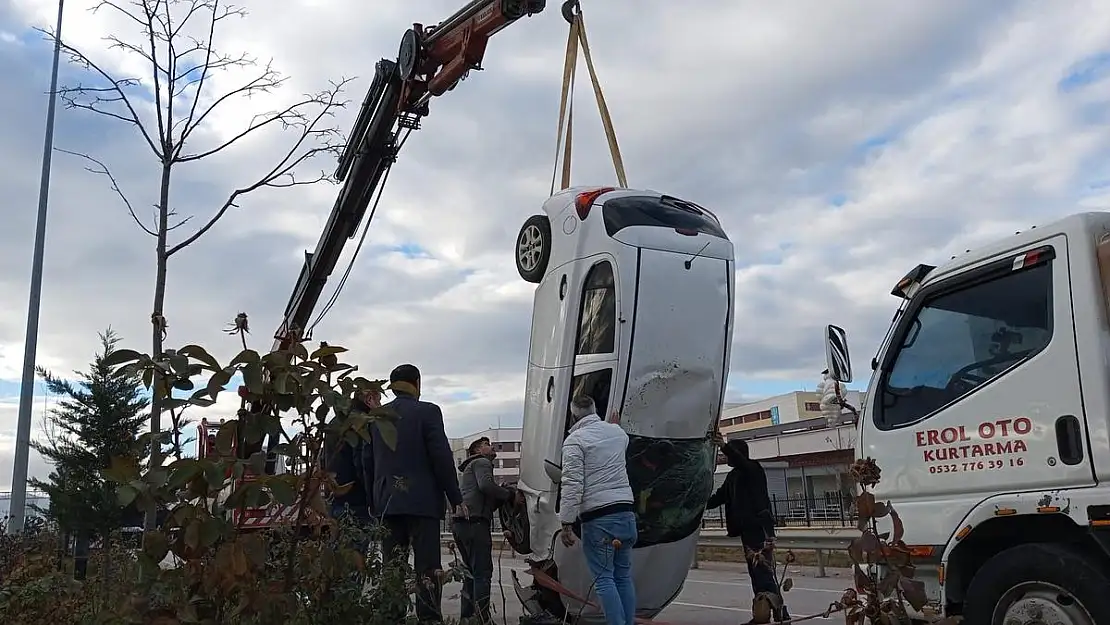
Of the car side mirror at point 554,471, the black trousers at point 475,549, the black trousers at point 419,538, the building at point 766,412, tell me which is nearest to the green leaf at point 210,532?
the black trousers at point 419,538

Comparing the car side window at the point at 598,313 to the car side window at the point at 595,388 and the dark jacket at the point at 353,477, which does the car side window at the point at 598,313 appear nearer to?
the car side window at the point at 595,388

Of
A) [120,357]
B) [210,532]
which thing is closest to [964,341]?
[210,532]

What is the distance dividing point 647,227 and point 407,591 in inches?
131

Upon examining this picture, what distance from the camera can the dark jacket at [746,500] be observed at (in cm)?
707

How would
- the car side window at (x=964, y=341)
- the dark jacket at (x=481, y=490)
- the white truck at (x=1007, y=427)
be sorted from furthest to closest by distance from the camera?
the dark jacket at (x=481, y=490), the car side window at (x=964, y=341), the white truck at (x=1007, y=427)

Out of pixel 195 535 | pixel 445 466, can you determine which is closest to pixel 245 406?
pixel 195 535

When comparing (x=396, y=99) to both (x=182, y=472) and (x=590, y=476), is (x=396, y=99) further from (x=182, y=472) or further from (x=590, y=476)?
(x=182, y=472)

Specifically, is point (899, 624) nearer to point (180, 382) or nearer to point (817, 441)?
point (180, 382)

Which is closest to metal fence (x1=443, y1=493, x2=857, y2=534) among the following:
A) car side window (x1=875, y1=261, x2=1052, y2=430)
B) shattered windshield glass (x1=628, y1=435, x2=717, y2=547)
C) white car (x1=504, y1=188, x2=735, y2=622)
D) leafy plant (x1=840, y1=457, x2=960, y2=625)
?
shattered windshield glass (x1=628, y1=435, x2=717, y2=547)

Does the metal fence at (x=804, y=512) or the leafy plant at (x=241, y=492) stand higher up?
the leafy plant at (x=241, y=492)

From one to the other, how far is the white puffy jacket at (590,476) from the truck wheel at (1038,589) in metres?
2.02

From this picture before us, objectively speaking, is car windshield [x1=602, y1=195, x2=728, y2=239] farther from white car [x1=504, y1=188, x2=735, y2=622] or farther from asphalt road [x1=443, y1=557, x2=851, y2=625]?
asphalt road [x1=443, y1=557, x2=851, y2=625]

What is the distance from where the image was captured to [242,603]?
118 inches

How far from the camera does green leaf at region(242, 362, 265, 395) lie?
3.01 meters
